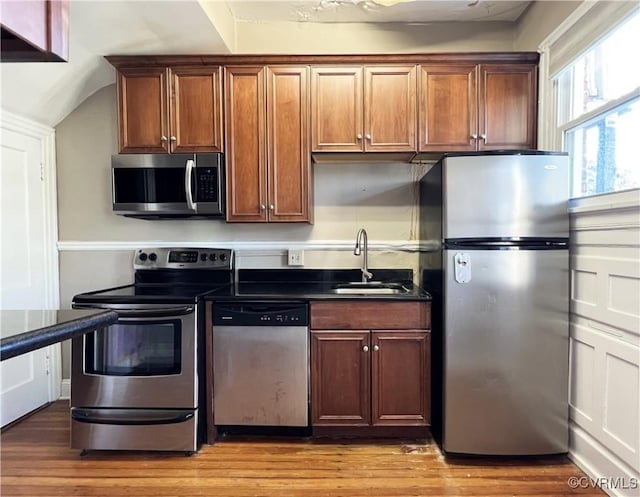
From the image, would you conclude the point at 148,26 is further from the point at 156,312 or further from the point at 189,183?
the point at 156,312

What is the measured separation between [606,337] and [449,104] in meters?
1.59

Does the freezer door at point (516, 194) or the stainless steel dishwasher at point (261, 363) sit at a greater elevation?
the freezer door at point (516, 194)

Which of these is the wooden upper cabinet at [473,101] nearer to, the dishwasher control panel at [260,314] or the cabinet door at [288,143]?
the cabinet door at [288,143]

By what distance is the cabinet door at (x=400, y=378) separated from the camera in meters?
2.31

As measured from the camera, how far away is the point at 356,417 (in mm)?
2332

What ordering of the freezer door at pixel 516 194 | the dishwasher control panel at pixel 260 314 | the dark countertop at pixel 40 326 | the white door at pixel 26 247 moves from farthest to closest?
the white door at pixel 26 247 → the dishwasher control panel at pixel 260 314 → the freezer door at pixel 516 194 → the dark countertop at pixel 40 326

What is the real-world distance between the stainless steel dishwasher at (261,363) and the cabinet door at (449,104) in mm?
1414

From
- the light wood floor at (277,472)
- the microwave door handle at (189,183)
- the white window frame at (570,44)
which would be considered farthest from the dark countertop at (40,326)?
the white window frame at (570,44)

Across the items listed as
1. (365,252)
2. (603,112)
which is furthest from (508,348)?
(603,112)

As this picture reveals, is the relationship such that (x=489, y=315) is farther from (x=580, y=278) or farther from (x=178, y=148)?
(x=178, y=148)

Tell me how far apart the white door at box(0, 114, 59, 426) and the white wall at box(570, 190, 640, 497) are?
11.1ft

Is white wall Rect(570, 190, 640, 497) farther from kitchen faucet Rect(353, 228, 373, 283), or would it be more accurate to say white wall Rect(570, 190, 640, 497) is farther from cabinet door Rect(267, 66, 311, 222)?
cabinet door Rect(267, 66, 311, 222)

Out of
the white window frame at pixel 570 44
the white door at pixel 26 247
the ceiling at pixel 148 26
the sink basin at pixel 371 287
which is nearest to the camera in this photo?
the white window frame at pixel 570 44

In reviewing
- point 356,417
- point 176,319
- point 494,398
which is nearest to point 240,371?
point 176,319
